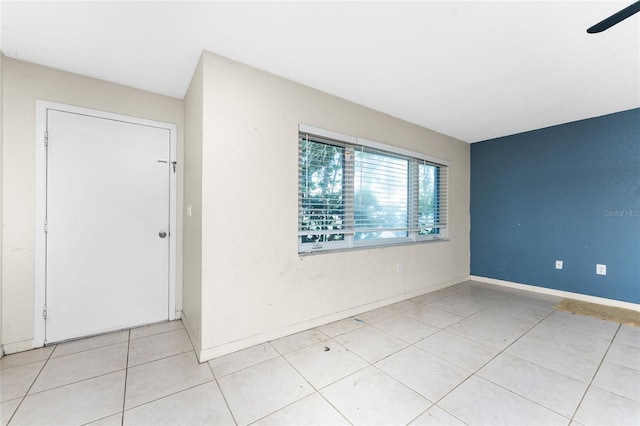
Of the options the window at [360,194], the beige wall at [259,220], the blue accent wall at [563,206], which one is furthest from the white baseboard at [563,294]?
the beige wall at [259,220]

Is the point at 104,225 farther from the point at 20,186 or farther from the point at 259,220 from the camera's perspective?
the point at 259,220

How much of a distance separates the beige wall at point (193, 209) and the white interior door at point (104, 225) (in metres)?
0.30

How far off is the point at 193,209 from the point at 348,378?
186 cm

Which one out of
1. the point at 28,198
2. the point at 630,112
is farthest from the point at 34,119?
the point at 630,112

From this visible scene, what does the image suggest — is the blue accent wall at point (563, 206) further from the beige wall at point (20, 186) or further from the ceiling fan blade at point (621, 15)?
the beige wall at point (20, 186)

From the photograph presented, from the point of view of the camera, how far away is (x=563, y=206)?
3703 mm

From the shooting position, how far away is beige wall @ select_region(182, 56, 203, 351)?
2.13 metres

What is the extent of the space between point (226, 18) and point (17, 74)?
1929 mm

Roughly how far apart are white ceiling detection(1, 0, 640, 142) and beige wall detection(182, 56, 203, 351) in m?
0.28

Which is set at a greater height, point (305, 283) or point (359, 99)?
Result: point (359, 99)

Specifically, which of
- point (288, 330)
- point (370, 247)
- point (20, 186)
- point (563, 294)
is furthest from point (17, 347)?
point (563, 294)

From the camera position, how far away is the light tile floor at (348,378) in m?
1.50

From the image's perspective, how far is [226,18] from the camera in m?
1.74

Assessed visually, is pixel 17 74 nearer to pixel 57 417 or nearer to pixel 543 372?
pixel 57 417
